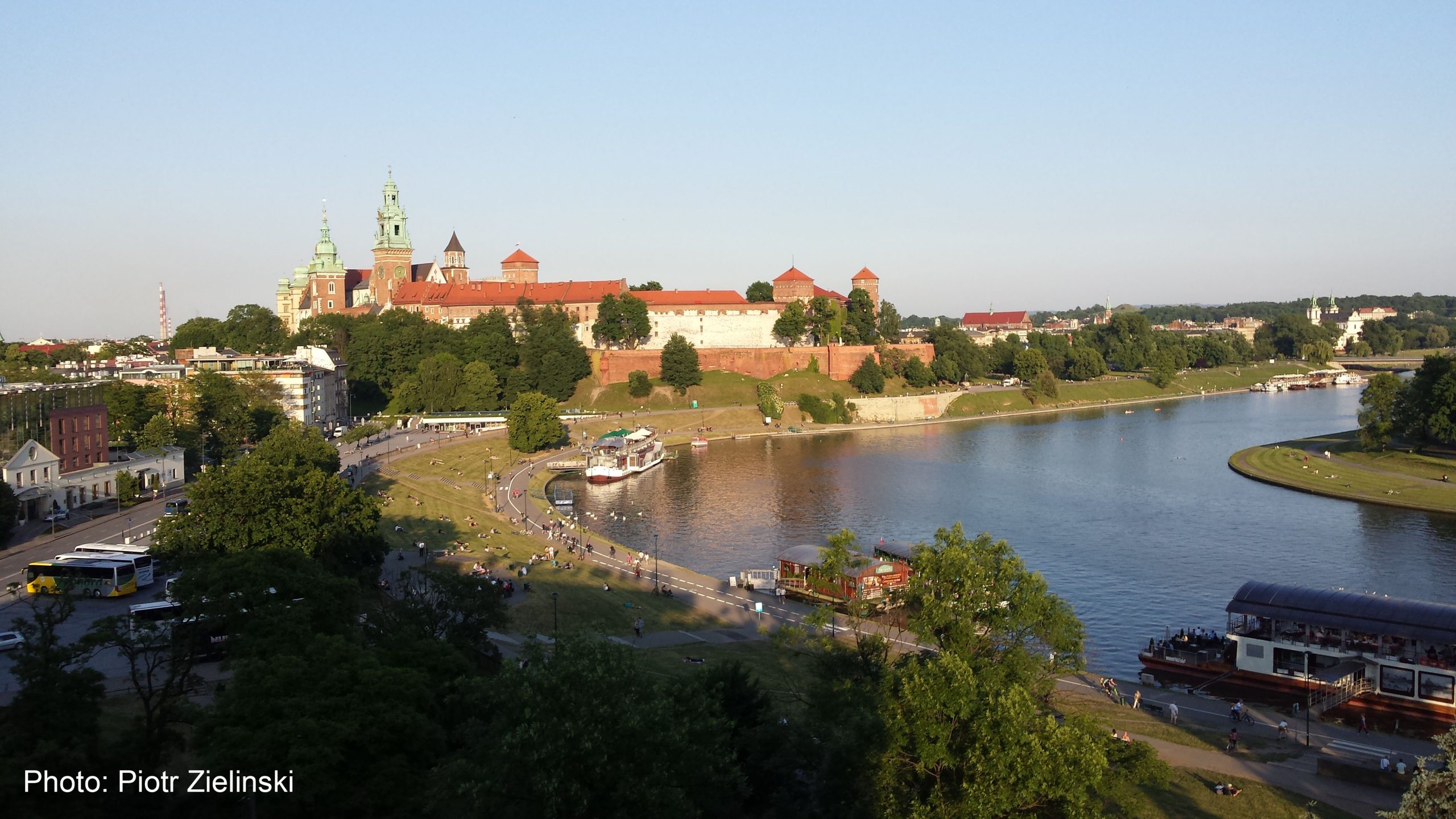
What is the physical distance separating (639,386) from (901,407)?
21.0 meters

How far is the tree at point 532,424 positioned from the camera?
210 feet

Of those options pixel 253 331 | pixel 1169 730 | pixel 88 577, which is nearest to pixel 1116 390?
pixel 253 331

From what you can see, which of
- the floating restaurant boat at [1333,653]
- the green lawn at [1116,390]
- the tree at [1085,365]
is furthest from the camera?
the tree at [1085,365]

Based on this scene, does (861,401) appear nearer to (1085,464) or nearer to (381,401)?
(1085,464)

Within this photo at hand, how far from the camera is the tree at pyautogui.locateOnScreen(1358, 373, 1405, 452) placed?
191 feet

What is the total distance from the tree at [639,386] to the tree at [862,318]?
65.9ft

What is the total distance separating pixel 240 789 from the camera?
47.3ft

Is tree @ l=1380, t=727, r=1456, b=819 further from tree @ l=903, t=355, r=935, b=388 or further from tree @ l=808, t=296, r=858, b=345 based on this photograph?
tree @ l=808, t=296, r=858, b=345

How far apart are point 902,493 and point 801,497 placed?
502 centimetres

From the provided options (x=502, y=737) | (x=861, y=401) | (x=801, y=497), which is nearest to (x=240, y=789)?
(x=502, y=737)

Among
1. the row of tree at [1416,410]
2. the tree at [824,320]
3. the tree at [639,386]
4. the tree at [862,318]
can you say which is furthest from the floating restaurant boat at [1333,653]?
the tree at [862,318]

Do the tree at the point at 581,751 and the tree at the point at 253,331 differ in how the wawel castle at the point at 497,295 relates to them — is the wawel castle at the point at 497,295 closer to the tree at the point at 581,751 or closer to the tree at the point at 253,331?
the tree at the point at 253,331

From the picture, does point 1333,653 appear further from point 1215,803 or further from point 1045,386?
point 1045,386

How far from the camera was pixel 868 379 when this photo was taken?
295 feet
